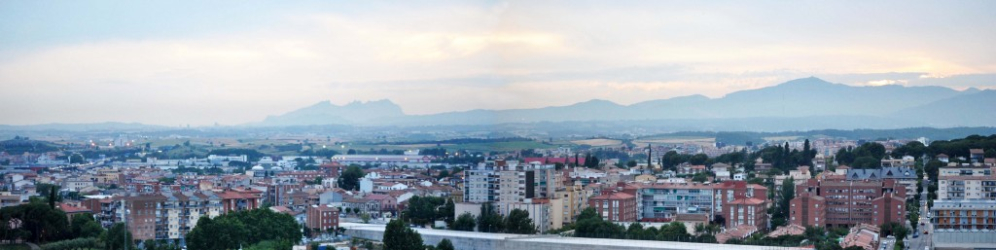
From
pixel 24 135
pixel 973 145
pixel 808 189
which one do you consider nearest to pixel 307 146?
pixel 24 135

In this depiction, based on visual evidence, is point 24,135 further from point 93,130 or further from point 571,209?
point 571,209

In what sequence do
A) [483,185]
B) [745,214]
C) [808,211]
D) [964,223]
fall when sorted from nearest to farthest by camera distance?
[964,223], [808,211], [745,214], [483,185]

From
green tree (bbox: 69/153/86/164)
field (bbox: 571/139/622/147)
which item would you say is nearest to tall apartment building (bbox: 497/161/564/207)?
field (bbox: 571/139/622/147)

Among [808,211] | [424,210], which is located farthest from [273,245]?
[808,211]

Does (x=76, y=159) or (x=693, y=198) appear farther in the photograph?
(x=76, y=159)

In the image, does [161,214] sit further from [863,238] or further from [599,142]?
[599,142]

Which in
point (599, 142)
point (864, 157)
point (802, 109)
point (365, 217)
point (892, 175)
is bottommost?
point (365, 217)

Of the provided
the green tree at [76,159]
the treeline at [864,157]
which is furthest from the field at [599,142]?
the green tree at [76,159]

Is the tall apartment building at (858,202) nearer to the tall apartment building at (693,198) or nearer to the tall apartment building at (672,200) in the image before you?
the tall apartment building at (693,198)
